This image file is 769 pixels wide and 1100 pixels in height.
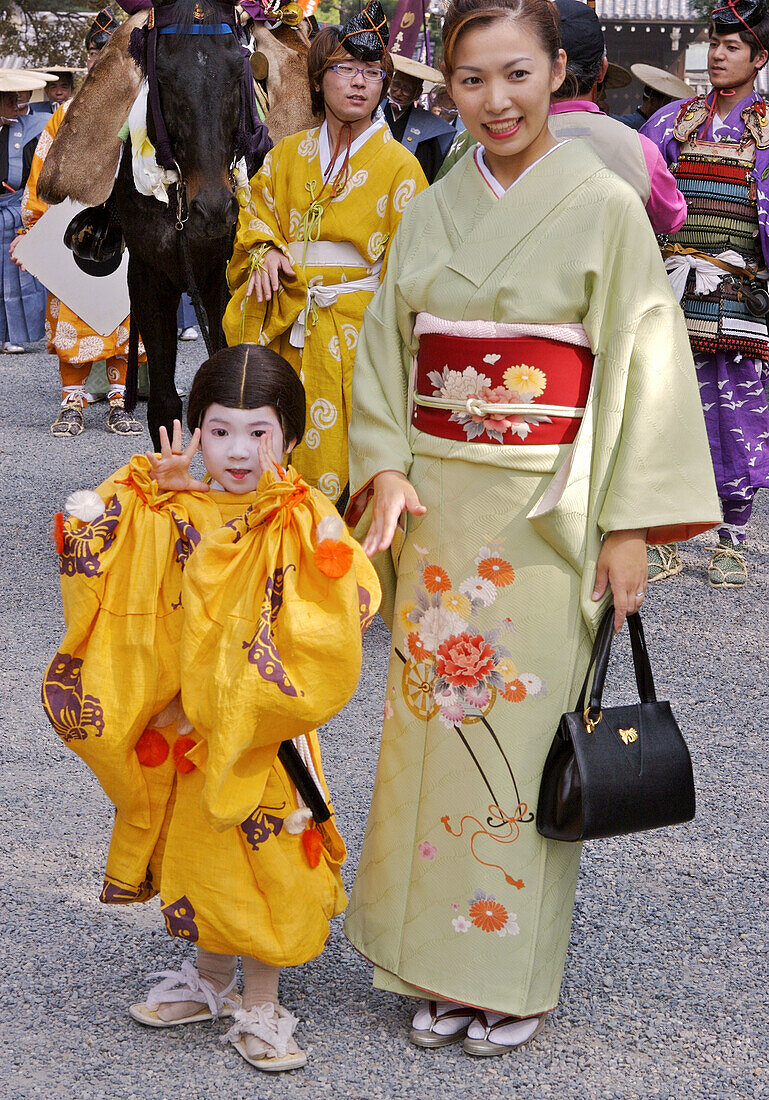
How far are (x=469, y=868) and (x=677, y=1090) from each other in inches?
21.8

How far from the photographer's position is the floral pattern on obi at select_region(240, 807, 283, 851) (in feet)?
7.24

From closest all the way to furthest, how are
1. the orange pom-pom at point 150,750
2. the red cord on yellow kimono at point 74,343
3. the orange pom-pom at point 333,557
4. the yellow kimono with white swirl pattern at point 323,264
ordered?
1. the orange pom-pom at point 333,557
2. the orange pom-pom at point 150,750
3. the yellow kimono with white swirl pattern at point 323,264
4. the red cord on yellow kimono at point 74,343

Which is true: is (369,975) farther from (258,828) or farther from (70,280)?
(70,280)

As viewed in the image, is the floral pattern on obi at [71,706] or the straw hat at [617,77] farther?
the straw hat at [617,77]

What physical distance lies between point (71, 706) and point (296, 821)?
45 cm

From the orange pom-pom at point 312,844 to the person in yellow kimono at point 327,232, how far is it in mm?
1991

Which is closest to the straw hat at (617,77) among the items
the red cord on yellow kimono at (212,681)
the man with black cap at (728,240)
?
the man with black cap at (728,240)

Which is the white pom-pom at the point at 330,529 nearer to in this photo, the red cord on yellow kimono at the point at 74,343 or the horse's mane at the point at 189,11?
the horse's mane at the point at 189,11

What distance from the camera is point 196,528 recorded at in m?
2.25

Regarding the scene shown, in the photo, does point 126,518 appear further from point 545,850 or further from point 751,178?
point 751,178

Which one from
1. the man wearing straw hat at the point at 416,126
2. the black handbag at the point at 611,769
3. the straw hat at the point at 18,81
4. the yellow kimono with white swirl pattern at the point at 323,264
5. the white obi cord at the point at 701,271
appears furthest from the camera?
the straw hat at the point at 18,81

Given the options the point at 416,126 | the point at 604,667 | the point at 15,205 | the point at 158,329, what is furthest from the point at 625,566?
the point at 15,205

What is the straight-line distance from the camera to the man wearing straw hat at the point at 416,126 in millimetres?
6508

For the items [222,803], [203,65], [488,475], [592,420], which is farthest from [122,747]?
[203,65]
